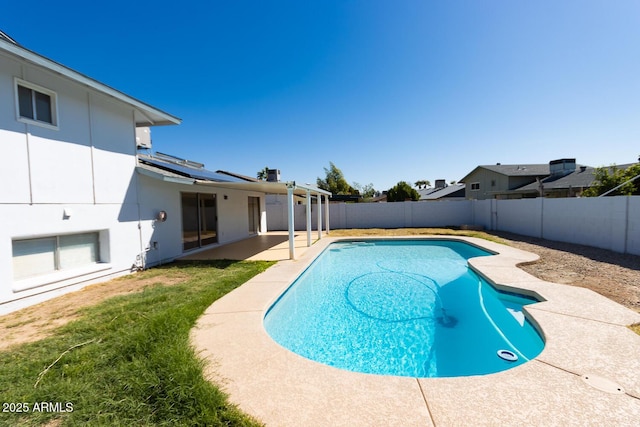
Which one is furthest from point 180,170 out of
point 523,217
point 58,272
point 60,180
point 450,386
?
point 523,217

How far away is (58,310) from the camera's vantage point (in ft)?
16.4

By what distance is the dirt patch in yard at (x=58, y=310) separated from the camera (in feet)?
13.2

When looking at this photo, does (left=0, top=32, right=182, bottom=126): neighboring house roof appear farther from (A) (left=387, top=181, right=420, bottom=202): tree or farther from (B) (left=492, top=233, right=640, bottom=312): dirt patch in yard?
(A) (left=387, top=181, right=420, bottom=202): tree

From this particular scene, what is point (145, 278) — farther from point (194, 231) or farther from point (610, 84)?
point (610, 84)

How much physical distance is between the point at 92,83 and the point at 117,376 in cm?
676

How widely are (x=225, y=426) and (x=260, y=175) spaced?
186 ft

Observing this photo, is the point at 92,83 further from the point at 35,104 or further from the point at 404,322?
the point at 404,322

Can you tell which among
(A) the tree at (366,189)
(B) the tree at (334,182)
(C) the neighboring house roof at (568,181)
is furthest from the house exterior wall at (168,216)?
(A) the tree at (366,189)

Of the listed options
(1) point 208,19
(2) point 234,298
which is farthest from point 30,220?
(1) point 208,19

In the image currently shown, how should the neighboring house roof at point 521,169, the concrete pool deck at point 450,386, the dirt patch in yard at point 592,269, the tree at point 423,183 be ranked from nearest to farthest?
the concrete pool deck at point 450,386 < the dirt patch in yard at point 592,269 < the neighboring house roof at point 521,169 < the tree at point 423,183

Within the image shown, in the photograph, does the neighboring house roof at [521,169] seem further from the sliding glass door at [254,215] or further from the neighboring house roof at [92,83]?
the neighboring house roof at [92,83]

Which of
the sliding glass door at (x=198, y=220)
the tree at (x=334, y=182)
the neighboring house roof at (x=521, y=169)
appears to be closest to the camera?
the sliding glass door at (x=198, y=220)

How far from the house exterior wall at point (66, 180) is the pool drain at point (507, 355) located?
28.8 feet

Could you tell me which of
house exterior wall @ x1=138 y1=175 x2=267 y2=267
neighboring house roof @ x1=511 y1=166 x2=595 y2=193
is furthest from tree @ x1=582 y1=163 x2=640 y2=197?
house exterior wall @ x1=138 y1=175 x2=267 y2=267
